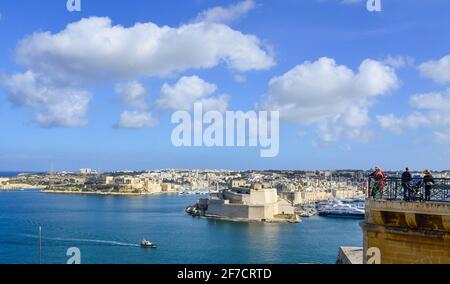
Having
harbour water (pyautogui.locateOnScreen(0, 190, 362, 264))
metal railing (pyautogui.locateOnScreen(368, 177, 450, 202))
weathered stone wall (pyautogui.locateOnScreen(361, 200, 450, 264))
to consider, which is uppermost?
metal railing (pyautogui.locateOnScreen(368, 177, 450, 202))

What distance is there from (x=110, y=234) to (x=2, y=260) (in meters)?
11.0

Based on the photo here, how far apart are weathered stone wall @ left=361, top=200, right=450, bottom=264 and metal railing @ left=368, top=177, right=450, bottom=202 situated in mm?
185

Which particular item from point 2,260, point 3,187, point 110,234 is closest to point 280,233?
point 110,234

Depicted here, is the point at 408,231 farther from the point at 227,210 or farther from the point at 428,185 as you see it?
the point at 227,210

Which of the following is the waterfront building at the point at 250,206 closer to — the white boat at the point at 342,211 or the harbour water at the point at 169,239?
the harbour water at the point at 169,239

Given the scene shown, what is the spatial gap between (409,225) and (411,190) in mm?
374

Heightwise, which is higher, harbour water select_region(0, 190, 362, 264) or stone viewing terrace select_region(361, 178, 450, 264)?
stone viewing terrace select_region(361, 178, 450, 264)

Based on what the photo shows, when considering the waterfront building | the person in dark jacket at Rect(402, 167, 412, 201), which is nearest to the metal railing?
the person in dark jacket at Rect(402, 167, 412, 201)

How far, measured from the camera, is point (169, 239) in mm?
36562

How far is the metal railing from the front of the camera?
4719mm

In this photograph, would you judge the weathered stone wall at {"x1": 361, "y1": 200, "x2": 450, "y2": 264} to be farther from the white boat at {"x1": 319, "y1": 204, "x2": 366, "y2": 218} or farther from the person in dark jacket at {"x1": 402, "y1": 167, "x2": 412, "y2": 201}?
the white boat at {"x1": 319, "y1": 204, "x2": 366, "y2": 218}

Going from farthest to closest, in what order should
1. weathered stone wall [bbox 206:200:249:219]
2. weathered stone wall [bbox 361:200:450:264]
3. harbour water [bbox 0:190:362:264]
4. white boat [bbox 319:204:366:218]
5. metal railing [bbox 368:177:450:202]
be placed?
white boat [bbox 319:204:366:218]
weathered stone wall [bbox 206:200:249:219]
harbour water [bbox 0:190:362:264]
metal railing [bbox 368:177:450:202]
weathered stone wall [bbox 361:200:450:264]

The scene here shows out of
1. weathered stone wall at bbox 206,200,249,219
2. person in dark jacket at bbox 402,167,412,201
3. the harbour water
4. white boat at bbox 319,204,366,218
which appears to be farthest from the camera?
white boat at bbox 319,204,366,218

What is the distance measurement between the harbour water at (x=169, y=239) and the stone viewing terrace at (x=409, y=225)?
21994 millimetres
